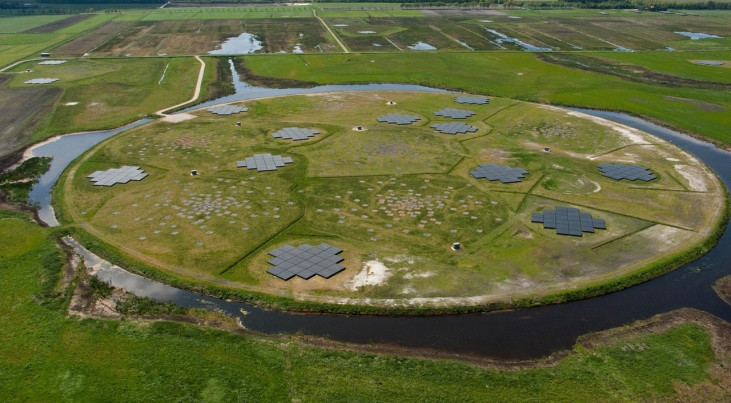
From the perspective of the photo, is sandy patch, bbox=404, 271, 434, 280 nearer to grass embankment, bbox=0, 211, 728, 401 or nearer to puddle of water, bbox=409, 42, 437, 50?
grass embankment, bbox=0, 211, 728, 401

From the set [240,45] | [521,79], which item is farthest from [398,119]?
[240,45]

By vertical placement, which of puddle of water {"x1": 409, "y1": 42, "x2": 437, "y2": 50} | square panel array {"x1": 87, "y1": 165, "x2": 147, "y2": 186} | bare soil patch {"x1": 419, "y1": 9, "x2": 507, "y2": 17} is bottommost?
square panel array {"x1": 87, "y1": 165, "x2": 147, "y2": 186}

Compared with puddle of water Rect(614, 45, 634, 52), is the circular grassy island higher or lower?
lower

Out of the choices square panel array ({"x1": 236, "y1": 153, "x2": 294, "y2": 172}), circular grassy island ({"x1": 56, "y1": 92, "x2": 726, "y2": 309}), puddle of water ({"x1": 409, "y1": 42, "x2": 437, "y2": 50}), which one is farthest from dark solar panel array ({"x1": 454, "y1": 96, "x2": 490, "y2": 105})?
puddle of water ({"x1": 409, "y1": 42, "x2": 437, "y2": 50})

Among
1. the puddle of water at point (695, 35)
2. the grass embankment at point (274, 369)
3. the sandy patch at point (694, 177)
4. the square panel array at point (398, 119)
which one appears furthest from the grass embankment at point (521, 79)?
the grass embankment at point (274, 369)

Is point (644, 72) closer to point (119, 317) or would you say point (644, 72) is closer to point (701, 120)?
point (701, 120)

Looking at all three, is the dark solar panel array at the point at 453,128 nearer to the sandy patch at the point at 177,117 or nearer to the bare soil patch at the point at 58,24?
the sandy patch at the point at 177,117
